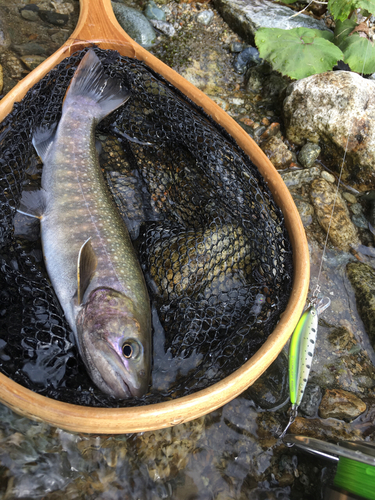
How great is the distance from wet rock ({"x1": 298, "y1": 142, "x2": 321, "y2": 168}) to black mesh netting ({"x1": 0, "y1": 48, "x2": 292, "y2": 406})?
4.37 feet

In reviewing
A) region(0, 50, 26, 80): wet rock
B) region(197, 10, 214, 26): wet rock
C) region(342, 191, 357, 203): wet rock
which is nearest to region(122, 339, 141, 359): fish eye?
region(342, 191, 357, 203): wet rock

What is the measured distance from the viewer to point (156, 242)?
2812 mm

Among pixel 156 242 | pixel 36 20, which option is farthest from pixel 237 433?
pixel 36 20

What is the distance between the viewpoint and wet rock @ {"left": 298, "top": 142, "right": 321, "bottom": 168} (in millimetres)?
3824

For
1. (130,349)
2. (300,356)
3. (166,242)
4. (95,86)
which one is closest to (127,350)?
(130,349)

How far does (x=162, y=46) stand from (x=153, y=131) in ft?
6.09

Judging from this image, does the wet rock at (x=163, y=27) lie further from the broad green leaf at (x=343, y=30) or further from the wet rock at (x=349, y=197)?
the wet rock at (x=349, y=197)

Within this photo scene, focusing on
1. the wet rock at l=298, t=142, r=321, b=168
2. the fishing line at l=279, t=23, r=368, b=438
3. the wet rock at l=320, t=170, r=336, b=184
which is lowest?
the fishing line at l=279, t=23, r=368, b=438

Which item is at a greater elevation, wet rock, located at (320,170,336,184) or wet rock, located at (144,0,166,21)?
wet rock, located at (144,0,166,21)

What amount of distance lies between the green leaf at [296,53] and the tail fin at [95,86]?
1.93m

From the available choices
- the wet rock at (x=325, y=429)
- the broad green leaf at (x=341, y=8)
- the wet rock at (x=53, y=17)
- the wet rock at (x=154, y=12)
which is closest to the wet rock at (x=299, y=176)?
the broad green leaf at (x=341, y=8)

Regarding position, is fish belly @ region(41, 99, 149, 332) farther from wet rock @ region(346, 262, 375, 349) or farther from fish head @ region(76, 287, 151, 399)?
wet rock @ region(346, 262, 375, 349)

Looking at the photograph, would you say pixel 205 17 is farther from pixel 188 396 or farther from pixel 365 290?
pixel 188 396

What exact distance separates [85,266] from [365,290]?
8.17 feet
